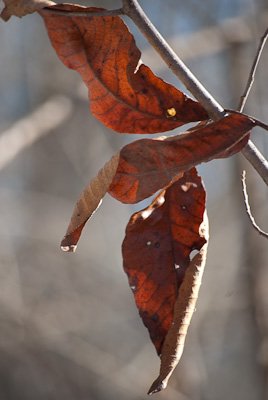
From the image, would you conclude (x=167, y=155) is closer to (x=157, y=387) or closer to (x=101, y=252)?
(x=157, y=387)

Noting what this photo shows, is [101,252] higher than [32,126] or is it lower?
lower

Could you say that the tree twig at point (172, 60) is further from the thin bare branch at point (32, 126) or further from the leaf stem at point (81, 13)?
the thin bare branch at point (32, 126)

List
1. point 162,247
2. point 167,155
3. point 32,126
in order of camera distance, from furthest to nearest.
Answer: point 32,126, point 162,247, point 167,155

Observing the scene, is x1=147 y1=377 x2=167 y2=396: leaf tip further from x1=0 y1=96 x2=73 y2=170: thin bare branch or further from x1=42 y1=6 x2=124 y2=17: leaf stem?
x1=0 y1=96 x2=73 y2=170: thin bare branch

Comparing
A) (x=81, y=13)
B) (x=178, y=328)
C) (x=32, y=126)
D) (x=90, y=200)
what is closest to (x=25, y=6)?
(x=81, y=13)

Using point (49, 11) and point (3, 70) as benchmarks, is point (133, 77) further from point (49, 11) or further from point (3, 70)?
point (3, 70)

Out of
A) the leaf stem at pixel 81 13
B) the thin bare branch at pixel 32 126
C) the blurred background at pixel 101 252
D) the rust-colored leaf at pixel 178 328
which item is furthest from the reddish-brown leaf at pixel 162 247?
the blurred background at pixel 101 252

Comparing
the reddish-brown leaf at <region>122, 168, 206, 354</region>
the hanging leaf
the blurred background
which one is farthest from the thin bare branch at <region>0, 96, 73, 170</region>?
the hanging leaf
